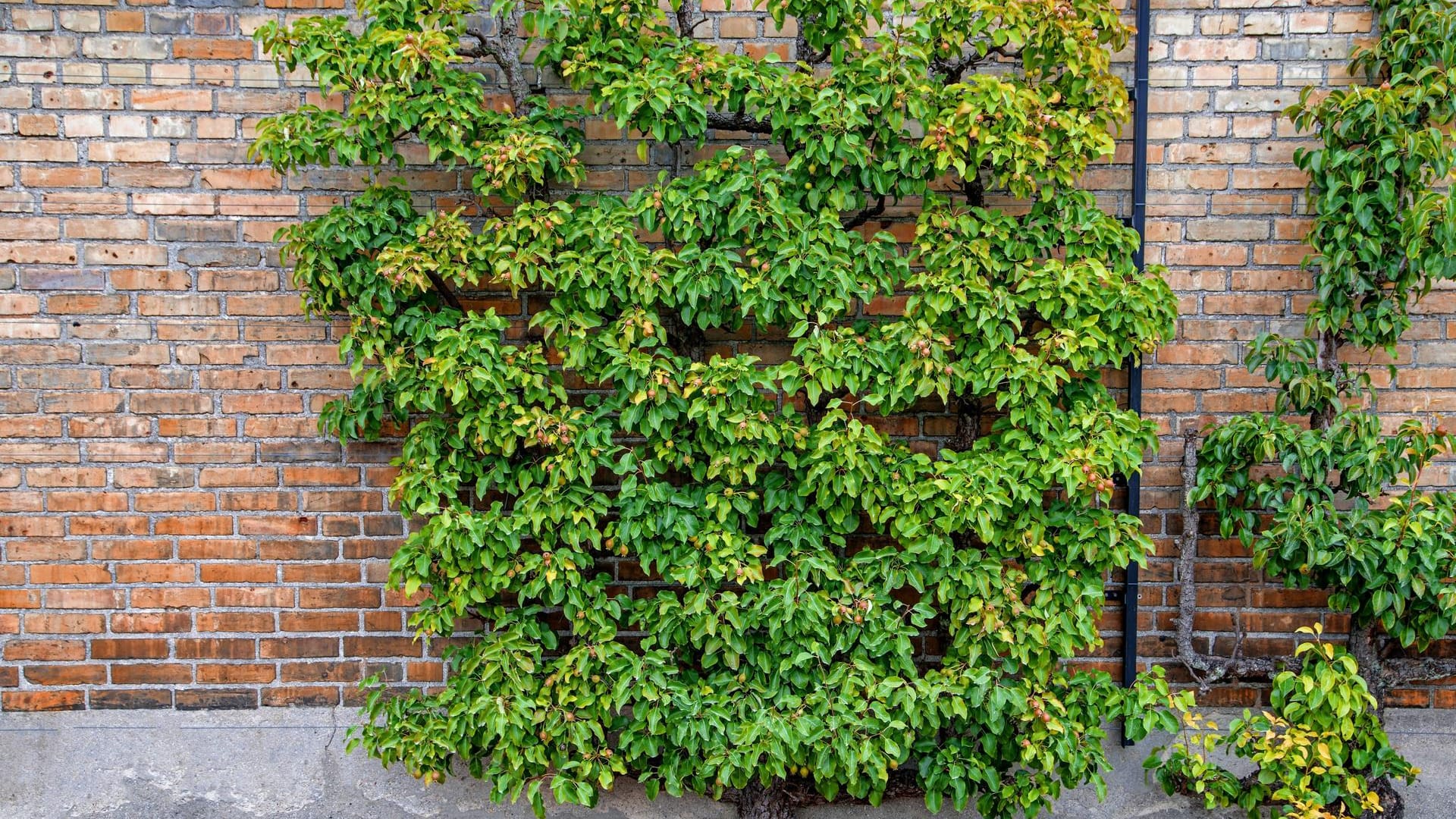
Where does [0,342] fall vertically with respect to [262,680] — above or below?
above

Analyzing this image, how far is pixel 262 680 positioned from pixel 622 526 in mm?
1394

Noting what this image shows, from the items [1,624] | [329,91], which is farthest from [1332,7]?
[1,624]

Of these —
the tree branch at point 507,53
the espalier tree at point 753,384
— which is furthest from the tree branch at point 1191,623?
the tree branch at point 507,53

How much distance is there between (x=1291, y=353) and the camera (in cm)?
309

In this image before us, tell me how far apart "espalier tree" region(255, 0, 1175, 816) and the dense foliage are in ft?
0.93

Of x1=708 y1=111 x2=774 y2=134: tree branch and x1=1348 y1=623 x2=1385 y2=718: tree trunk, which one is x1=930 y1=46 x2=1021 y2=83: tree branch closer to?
x1=708 y1=111 x2=774 y2=134: tree branch

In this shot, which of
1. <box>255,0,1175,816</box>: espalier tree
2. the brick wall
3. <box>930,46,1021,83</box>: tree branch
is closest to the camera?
<box>255,0,1175,816</box>: espalier tree

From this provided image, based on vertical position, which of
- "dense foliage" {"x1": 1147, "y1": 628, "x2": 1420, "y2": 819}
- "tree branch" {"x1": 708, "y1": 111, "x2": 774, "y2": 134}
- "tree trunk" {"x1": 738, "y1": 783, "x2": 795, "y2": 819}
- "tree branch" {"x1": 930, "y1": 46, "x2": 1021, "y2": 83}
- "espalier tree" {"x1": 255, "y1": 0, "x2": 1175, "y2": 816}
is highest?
"tree branch" {"x1": 930, "y1": 46, "x2": 1021, "y2": 83}

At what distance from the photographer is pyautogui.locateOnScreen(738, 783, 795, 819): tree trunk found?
10.4 feet

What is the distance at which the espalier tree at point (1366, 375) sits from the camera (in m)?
2.94

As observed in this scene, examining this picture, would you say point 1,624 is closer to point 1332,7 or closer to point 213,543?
point 213,543

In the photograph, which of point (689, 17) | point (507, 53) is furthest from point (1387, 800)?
point (507, 53)

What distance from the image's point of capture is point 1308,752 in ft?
9.65

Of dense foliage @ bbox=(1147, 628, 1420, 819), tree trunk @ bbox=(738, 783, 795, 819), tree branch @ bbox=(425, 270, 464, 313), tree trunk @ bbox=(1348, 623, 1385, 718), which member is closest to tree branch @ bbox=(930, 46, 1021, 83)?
tree branch @ bbox=(425, 270, 464, 313)
